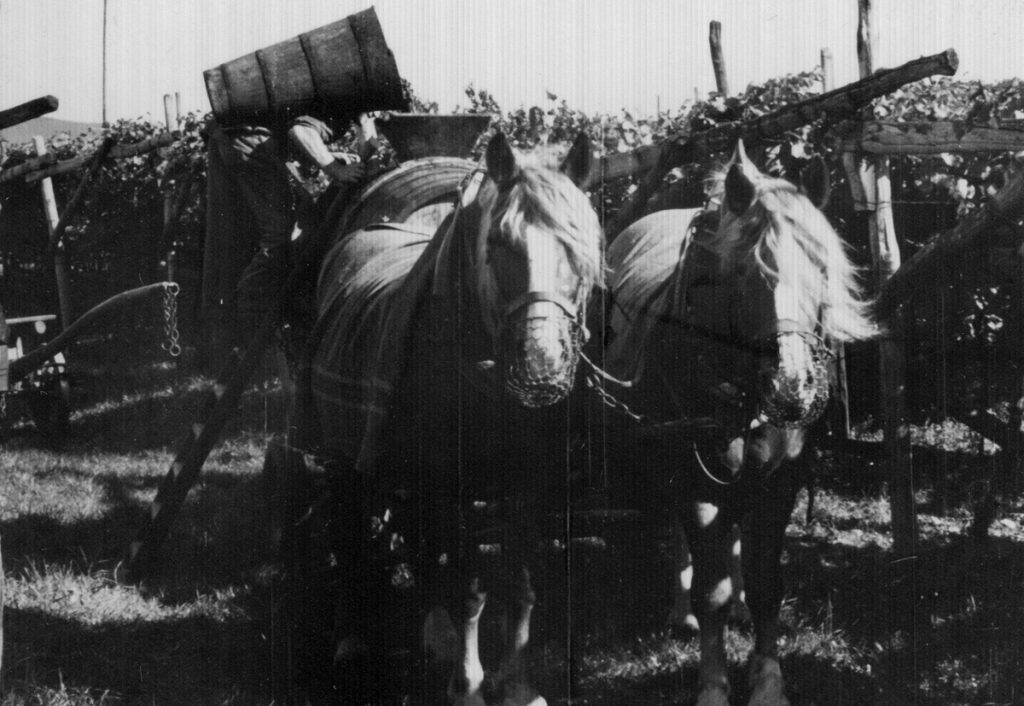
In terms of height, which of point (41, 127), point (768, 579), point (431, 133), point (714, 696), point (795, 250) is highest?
point (431, 133)

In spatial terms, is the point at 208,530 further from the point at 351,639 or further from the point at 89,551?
the point at 351,639

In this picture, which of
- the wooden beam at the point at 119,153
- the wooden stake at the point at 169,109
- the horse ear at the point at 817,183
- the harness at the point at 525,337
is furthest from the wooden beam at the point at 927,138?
the wooden stake at the point at 169,109

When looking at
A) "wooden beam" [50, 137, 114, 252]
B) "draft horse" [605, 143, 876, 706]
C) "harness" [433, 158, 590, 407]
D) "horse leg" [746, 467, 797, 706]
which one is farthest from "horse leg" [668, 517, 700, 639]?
"wooden beam" [50, 137, 114, 252]

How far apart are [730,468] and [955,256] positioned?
1.43 meters

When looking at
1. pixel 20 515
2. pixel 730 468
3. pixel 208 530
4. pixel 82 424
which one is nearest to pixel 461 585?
pixel 730 468

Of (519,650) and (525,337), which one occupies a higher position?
(525,337)

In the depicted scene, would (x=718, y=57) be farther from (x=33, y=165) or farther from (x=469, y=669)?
(x=33, y=165)

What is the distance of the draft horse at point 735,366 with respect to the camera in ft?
10.9

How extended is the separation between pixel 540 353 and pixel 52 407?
6.97m

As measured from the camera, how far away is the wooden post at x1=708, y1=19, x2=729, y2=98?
767cm

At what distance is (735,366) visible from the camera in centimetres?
354

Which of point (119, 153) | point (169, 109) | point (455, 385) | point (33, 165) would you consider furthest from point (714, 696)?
point (169, 109)

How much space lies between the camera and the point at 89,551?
6.08 meters

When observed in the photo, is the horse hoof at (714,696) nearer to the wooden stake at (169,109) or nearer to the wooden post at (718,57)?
the wooden post at (718,57)
